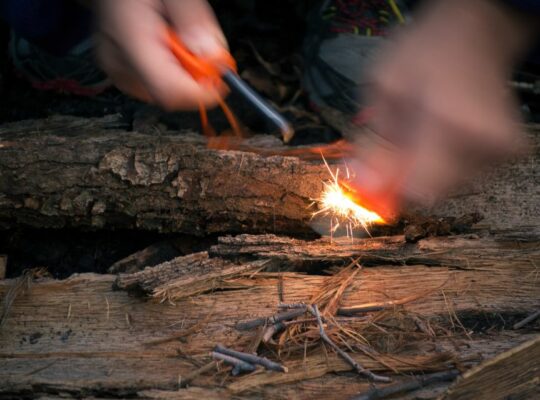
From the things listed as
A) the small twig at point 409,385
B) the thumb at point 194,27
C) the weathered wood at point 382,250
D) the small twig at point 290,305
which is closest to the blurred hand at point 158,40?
the thumb at point 194,27

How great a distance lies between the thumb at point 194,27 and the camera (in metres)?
2.15

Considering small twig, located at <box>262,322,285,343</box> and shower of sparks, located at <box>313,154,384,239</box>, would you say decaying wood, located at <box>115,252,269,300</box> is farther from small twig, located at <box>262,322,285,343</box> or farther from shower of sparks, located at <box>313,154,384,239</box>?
shower of sparks, located at <box>313,154,384,239</box>

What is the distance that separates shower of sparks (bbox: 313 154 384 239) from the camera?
7.82 feet

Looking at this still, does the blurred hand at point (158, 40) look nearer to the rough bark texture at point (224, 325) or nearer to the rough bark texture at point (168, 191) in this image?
the rough bark texture at point (168, 191)

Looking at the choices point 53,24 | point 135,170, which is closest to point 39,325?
point 135,170

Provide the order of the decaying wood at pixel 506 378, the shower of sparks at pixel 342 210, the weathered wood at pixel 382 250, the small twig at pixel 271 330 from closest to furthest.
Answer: the decaying wood at pixel 506 378, the small twig at pixel 271 330, the weathered wood at pixel 382 250, the shower of sparks at pixel 342 210

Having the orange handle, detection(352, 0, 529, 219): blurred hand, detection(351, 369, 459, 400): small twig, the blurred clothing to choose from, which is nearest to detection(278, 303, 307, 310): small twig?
detection(351, 369, 459, 400): small twig

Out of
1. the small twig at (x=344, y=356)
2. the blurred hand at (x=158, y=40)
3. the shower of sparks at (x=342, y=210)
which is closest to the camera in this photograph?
the small twig at (x=344, y=356)

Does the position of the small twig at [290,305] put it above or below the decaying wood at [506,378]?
below

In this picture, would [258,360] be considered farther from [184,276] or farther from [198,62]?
[198,62]

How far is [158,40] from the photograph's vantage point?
2084 mm

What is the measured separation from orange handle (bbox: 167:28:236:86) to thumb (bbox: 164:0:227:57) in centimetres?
2

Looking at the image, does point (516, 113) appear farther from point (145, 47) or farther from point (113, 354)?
point (113, 354)

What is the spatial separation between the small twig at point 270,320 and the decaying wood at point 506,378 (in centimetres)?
58
